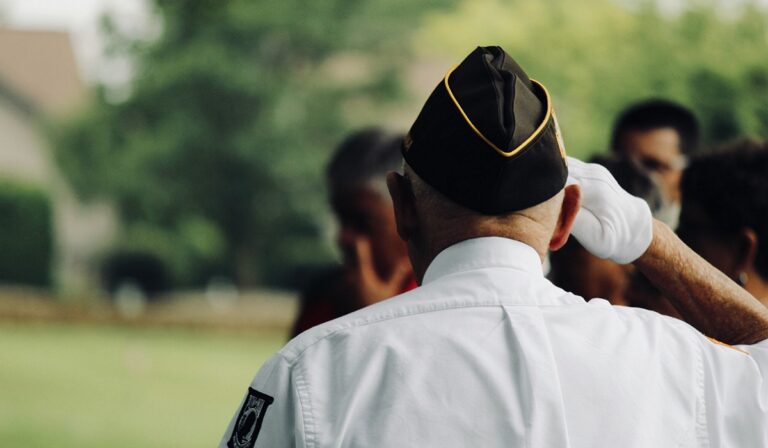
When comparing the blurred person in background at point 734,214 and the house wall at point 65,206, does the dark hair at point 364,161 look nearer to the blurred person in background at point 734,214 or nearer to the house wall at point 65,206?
the blurred person in background at point 734,214

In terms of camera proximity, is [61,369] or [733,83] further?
[61,369]

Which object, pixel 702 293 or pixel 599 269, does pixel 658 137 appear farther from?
pixel 702 293

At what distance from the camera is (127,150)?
38000 millimetres

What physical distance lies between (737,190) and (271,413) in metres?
1.53

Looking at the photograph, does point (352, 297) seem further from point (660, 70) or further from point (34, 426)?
point (660, 70)

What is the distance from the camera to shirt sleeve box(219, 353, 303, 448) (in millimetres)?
1715

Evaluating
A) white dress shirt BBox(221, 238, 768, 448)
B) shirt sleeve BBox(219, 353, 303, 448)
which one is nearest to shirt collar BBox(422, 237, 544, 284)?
white dress shirt BBox(221, 238, 768, 448)

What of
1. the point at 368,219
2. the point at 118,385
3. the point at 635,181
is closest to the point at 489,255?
the point at 635,181

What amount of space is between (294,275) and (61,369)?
20.7 metres

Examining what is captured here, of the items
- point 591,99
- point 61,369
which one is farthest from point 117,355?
point 591,99

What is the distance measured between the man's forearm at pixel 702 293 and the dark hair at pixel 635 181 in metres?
1.15

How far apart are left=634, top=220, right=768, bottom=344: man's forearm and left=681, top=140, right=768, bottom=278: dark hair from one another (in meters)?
0.65

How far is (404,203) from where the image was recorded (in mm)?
1917

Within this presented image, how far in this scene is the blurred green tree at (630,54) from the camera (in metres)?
14.8
